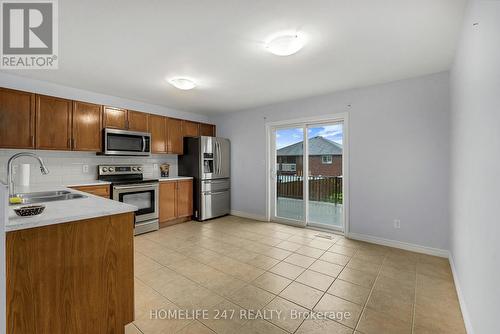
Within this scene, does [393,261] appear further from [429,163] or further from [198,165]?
[198,165]

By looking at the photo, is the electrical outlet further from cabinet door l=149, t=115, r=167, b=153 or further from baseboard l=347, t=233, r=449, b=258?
cabinet door l=149, t=115, r=167, b=153

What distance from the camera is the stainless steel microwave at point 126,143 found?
148 inches

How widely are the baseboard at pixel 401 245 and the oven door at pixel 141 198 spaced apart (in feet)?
11.4

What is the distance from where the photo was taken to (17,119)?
2969mm

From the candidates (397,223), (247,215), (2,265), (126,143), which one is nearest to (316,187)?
(397,223)

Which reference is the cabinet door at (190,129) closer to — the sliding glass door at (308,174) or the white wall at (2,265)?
the sliding glass door at (308,174)

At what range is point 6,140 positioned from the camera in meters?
2.88

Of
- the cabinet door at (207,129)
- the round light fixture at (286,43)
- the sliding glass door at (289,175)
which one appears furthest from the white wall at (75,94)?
the round light fixture at (286,43)

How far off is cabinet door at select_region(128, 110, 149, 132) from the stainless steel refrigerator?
0.94 metres

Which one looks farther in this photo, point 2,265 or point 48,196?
point 48,196

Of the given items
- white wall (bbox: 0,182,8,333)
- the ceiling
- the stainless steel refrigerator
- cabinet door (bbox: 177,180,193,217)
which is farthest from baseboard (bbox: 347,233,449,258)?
white wall (bbox: 0,182,8,333)

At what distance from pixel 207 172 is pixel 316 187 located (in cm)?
233

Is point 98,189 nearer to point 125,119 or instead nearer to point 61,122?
point 61,122

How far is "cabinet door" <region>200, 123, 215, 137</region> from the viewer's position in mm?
5383
